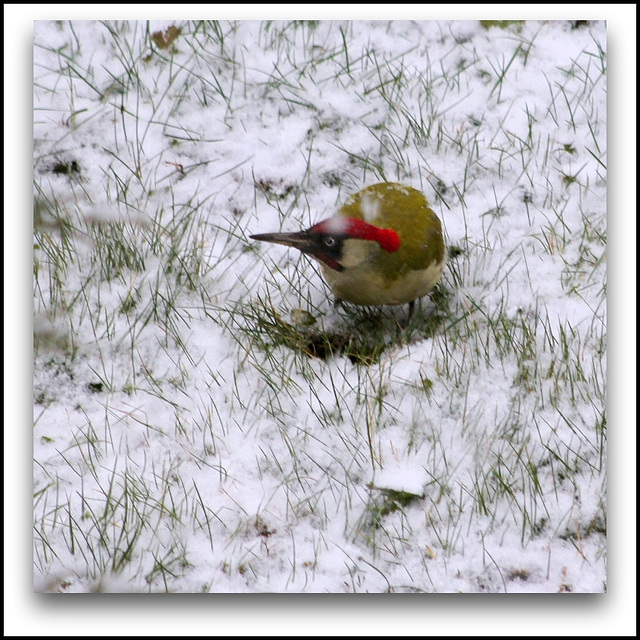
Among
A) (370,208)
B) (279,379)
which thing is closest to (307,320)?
(279,379)

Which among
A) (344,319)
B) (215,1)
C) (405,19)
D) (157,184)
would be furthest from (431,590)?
(215,1)

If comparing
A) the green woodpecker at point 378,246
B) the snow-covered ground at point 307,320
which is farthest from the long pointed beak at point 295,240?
the snow-covered ground at point 307,320

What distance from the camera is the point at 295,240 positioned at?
2.11m

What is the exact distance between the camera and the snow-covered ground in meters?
2.00

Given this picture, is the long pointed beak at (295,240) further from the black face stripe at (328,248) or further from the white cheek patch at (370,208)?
the white cheek patch at (370,208)

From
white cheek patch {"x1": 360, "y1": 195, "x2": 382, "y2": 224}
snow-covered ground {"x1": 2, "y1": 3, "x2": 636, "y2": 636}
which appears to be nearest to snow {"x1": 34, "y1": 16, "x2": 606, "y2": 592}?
snow-covered ground {"x1": 2, "y1": 3, "x2": 636, "y2": 636}

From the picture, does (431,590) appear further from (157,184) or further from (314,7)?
(314,7)

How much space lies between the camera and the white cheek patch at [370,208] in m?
2.10

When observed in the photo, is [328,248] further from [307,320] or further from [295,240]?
[307,320]

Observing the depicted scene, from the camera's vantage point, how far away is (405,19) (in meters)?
2.20

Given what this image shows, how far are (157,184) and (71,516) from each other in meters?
0.83

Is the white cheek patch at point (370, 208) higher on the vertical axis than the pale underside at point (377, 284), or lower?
higher

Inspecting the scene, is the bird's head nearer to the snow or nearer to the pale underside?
the pale underside

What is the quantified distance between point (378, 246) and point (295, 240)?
20 centimetres
